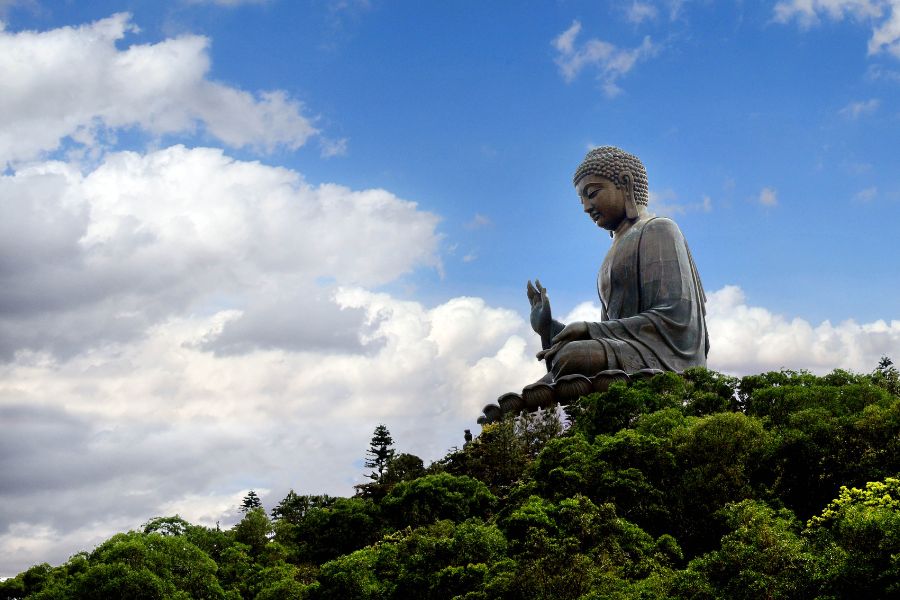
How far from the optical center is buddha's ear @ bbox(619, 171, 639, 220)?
24.9 m

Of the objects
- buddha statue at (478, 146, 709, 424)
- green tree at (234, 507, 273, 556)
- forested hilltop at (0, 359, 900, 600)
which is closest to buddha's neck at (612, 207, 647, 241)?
buddha statue at (478, 146, 709, 424)

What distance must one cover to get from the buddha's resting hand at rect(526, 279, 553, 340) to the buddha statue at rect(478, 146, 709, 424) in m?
0.02

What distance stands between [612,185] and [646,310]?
9.83ft

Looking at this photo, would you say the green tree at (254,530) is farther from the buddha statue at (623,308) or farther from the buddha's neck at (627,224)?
the buddha's neck at (627,224)

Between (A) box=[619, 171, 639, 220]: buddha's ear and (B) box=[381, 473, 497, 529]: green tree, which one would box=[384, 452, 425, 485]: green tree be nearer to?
(B) box=[381, 473, 497, 529]: green tree

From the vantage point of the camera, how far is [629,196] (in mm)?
24906

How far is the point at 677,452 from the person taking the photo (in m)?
16.5

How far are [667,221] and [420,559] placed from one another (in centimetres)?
1159

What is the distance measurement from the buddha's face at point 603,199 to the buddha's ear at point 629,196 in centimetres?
8

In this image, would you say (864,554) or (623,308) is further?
(623,308)

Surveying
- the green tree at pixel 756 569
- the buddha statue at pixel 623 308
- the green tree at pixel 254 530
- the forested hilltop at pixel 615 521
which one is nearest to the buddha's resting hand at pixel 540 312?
the buddha statue at pixel 623 308

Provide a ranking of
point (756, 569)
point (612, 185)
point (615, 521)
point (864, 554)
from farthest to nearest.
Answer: point (612, 185), point (615, 521), point (756, 569), point (864, 554)

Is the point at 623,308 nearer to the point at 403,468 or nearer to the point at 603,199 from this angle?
the point at 603,199

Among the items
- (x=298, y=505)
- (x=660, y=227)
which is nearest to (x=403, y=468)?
(x=298, y=505)
